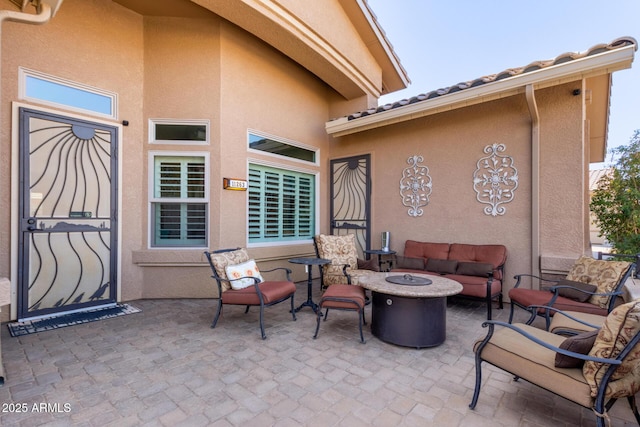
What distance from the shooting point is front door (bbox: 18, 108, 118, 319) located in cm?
379

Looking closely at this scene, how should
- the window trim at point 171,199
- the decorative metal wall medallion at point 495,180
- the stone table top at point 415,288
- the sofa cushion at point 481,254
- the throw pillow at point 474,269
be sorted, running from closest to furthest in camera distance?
the stone table top at point 415,288 → the throw pillow at point 474,269 → the sofa cushion at point 481,254 → the decorative metal wall medallion at point 495,180 → the window trim at point 171,199

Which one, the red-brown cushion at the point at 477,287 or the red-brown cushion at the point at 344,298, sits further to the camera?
the red-brown cushion at the point at 477,287

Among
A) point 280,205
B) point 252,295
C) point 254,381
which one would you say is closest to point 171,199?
point 280,205

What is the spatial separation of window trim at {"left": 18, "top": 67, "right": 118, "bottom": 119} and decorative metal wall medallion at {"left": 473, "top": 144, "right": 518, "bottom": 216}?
606 cm

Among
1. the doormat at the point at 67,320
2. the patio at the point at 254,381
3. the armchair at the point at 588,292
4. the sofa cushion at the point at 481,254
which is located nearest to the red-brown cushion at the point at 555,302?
the armchair at the point at 588,292

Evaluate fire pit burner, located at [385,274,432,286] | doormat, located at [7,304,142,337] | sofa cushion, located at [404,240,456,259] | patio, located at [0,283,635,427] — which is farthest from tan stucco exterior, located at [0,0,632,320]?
fire pit burner, located at [385,274,432,286]

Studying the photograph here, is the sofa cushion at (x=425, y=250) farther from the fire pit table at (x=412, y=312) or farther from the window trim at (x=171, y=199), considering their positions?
the window trim at (x=171, y=199)

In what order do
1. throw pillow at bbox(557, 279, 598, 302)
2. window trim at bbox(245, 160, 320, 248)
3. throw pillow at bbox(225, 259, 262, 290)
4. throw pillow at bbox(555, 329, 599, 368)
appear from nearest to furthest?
throw pillow at bbox(555, 329, 599, 368), throw pillow at bbox(557, 279, 598, 302), throw pillow at bbox(225, 259, 262, 290), window trim at bbox(245, 160, 320, 248)

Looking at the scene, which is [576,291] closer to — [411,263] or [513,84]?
[411,263]

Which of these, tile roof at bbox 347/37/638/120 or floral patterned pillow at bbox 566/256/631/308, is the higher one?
tile roof at bbox 347/37/638/120

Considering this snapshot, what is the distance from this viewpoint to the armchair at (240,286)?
11.8ft

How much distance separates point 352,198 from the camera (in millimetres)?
6535

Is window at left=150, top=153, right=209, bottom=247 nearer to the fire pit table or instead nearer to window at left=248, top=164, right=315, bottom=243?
window at left=248, top=164, right=315, bottom=243

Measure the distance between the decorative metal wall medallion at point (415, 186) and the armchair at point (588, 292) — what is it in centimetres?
237
